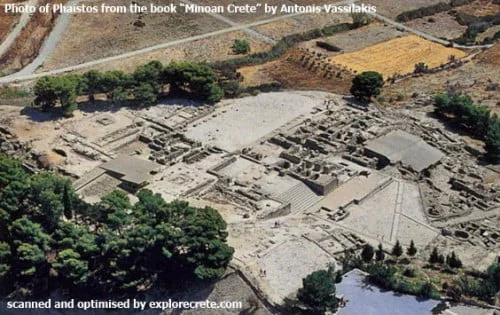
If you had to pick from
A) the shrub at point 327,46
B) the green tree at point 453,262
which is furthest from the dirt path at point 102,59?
the green tree at point 453,262

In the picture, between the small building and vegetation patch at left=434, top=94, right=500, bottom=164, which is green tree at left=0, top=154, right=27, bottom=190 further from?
vegetation patch at left=434, top=94, right=500, bottom=164

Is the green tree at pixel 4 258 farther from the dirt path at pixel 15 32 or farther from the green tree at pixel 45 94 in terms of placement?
the dirt path at pixel 15 32

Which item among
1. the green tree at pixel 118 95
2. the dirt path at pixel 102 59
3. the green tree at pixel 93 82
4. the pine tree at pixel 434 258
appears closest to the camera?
the pine tree at pixel 434 258

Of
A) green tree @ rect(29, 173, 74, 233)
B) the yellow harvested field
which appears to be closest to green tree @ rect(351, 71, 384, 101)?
the yellow harvested field

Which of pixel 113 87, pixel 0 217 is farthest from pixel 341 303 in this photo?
pixel 113 87

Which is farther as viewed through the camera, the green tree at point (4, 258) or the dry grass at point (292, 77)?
the dry grass at point (292, 77)

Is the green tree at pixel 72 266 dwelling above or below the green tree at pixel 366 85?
below

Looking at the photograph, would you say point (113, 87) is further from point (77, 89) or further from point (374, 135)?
point (374, 135)

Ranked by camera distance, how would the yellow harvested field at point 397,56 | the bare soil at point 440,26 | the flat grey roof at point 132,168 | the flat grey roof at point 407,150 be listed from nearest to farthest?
the flat grey roof at point 132,168
the flat grey roof at point 407,150
the yellow harvested field at point 397,56
the bare soil at point 440,26

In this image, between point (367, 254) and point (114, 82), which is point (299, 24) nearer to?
point (114, 82)
